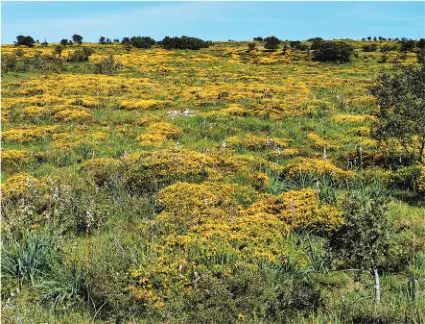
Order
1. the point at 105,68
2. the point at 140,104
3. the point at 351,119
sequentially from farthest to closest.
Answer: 1. the point at 105,68
2. the point at 140,104
3. the point at 351,119

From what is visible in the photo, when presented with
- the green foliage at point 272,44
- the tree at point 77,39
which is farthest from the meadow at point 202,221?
the tree at point 77,39

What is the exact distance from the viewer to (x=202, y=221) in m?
8.09

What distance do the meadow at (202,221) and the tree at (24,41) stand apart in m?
53.3

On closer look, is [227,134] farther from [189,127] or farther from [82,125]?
[82,125]

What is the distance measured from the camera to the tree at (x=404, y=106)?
38.3 ft

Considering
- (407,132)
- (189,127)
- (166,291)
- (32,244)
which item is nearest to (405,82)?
(407,132)

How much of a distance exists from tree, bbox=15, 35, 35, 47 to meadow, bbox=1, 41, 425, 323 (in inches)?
2100

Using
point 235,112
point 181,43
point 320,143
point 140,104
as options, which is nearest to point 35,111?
point 140,104

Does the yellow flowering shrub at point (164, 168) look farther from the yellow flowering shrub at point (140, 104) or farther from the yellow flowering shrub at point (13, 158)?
the yellow flowering shrub at point (140, 104)

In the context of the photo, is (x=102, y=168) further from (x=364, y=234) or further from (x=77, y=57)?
(x=77, y=57)

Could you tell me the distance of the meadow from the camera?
5.83m

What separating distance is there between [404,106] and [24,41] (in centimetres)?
6712

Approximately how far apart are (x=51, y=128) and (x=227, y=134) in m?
7.48

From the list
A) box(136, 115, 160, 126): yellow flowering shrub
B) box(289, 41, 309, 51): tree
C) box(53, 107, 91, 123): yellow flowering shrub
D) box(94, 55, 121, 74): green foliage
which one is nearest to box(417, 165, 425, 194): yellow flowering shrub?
box(136, 115, 160, 126): yellow flowering shrub
